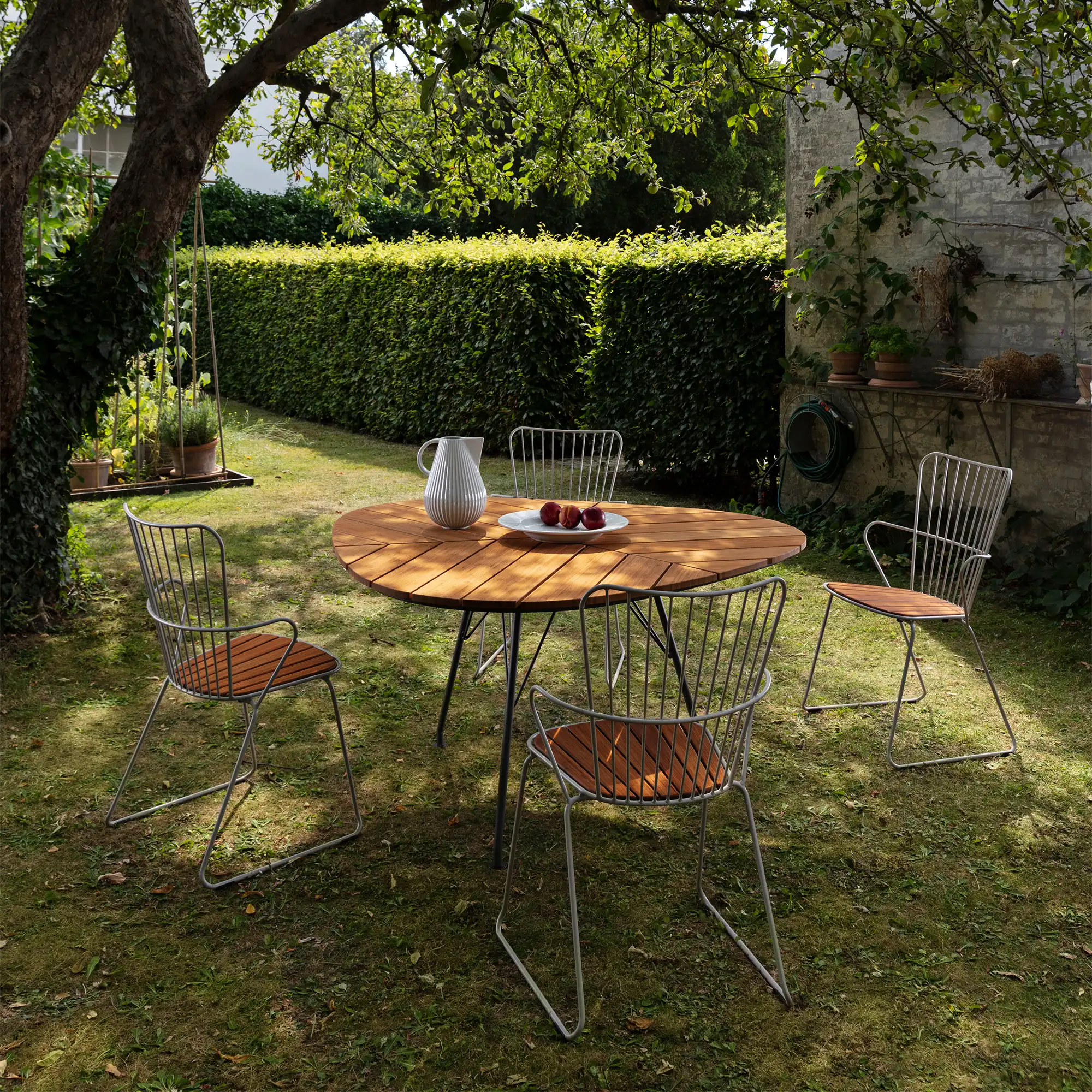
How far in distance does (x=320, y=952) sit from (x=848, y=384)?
4849mm

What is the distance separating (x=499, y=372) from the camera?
9.16 m

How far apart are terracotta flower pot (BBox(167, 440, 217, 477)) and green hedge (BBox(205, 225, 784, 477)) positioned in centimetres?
234

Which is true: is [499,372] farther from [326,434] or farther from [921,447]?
[921,447]

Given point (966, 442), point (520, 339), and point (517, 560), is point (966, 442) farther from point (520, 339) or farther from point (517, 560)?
point (520, 339)

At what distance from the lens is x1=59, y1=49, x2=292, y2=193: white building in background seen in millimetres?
12539

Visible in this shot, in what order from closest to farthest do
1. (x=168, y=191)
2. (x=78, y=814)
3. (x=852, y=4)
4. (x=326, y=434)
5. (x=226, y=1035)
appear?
(x=226, y=1035)
(x=78, y=814)
(x=852, y=4)
(x=168, y=191)
(x=326, y=434)

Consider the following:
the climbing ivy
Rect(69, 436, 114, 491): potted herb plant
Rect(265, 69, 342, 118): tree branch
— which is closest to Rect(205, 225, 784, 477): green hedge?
Rect(265, 69, 342, 118): tree branch

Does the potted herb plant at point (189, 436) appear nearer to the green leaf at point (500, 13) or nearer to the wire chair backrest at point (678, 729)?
the wire chair backrest at point (678, 729)

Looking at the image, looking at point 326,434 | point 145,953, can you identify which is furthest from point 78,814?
point 326,434

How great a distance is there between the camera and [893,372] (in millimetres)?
5996

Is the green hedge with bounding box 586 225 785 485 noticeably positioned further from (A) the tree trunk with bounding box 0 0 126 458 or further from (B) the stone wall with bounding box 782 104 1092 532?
(A) the tree trunk with bounding box 0 0 126 458

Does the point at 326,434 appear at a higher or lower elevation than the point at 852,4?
lower

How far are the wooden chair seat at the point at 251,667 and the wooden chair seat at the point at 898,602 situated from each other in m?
1.87

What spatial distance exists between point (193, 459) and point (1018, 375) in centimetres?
587
